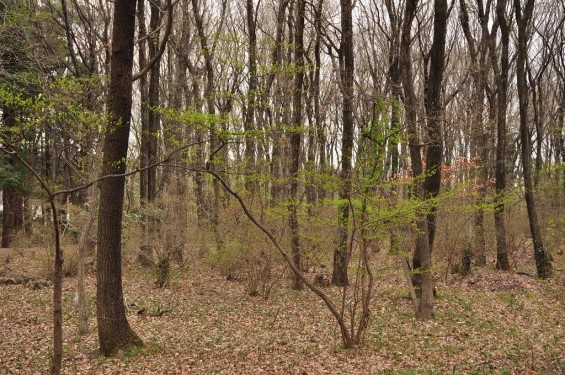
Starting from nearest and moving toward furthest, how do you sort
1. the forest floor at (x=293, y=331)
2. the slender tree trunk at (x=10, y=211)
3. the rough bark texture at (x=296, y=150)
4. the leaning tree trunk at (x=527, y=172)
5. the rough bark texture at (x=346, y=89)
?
the forest floor at (x=293, y=331)
the rough bark texture at (x=346, y=89)
the rough bark texture at (x=296, y=150)
the leaning tree trunk at (x=527, y=172)
the slender tree trunk at (x=10, y=211)

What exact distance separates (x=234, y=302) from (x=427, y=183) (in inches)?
229

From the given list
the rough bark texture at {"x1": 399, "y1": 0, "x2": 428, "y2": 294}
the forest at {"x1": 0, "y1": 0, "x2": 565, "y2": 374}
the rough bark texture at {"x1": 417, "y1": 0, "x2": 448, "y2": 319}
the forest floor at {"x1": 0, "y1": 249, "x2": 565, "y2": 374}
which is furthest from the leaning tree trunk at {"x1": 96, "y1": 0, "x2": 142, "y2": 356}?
the rough bark texture at {"x1": 417, "y1": 0, "x2": 448, "y2": 319}

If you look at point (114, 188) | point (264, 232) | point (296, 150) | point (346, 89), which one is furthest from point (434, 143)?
point (114, 188)

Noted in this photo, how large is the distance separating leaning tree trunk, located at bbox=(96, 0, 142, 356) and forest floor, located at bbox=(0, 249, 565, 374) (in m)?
0.54

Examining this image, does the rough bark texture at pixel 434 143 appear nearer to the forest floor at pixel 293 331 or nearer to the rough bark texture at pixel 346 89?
the forest floor at pixel 293 331

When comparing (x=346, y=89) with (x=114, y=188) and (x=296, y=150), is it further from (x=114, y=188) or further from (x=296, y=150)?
(x=114, y=188)

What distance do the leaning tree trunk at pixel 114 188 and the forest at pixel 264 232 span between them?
0.09ft

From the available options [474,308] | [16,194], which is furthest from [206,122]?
[16,194]

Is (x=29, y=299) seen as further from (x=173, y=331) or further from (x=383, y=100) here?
(x=383, y=100)

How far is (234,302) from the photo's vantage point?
12.6 m

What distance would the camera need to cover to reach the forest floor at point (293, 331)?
→ 7.23 metres

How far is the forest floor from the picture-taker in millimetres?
7227

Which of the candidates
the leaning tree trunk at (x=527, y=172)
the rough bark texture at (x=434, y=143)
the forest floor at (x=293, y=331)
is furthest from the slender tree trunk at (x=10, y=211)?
the leaning tree trunk at (x=527, y=172)

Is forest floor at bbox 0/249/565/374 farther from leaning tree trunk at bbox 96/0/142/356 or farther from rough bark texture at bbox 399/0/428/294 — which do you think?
rough bark texture at bbox 399/0/428/294
